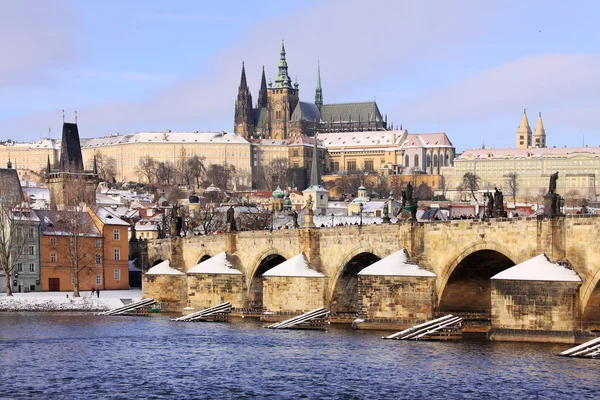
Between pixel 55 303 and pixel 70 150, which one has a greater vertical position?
pixel 70 150

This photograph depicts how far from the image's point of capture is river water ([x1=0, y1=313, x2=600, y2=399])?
37719 millimetres

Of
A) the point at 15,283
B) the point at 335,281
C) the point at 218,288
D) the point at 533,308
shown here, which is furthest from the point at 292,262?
the point at 15,283

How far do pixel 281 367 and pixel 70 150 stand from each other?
9623 centimetres

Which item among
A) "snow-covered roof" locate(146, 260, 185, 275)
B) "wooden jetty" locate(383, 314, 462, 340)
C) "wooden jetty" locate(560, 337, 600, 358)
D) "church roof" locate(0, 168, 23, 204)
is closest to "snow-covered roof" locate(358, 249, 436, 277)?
"wooden jetty" locate(383, 314, 462, 340)

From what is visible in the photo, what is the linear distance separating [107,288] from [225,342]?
3881cm

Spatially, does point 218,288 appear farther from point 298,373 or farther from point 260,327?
point 298,373

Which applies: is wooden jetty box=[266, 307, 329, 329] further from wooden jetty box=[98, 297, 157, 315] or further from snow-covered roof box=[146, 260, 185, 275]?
snow-covered roof box=[146, 260, 185, 275]

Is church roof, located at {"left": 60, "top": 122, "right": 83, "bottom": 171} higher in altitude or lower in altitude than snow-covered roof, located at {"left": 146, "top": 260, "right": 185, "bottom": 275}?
higher

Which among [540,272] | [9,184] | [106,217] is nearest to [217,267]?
[106,217]

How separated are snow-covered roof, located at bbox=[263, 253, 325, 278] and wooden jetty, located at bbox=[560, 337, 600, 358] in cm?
2126

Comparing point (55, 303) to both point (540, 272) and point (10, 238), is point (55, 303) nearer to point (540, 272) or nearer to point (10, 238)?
point (10, 238)

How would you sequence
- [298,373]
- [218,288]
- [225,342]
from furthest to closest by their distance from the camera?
[218,288], [225,342], [298,373]

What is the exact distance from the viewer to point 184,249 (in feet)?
268

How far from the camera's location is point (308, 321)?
58.2 meters
